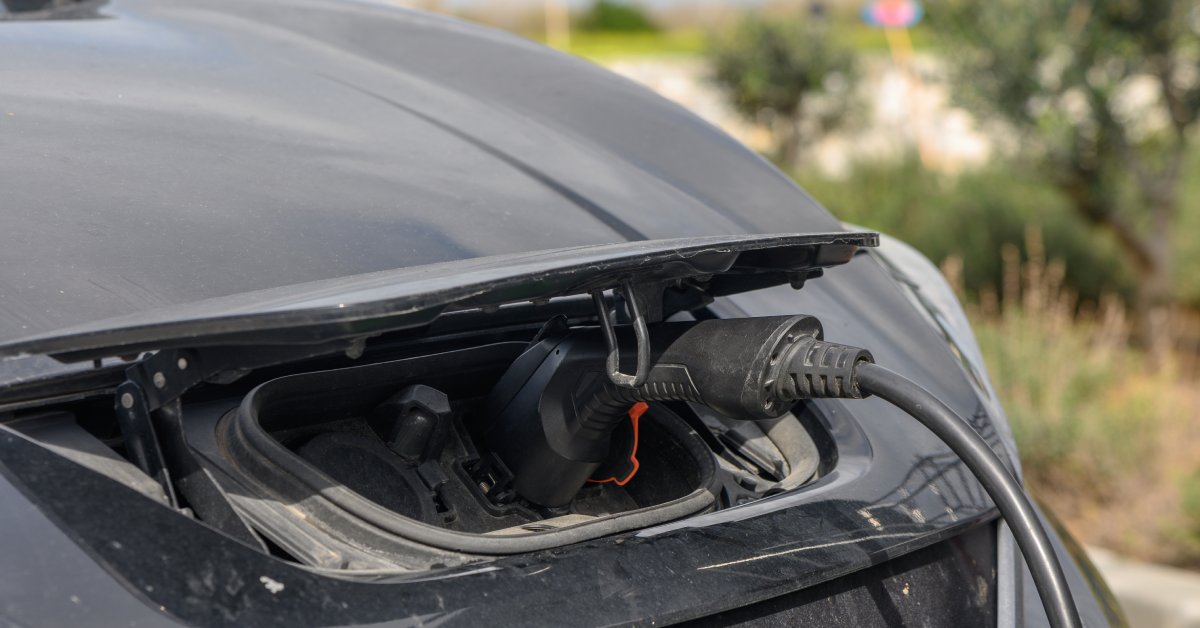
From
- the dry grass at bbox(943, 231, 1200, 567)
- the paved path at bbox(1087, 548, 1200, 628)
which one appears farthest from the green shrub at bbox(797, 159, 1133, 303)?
the paved path at bbox(1087, 548, 1200, 628)

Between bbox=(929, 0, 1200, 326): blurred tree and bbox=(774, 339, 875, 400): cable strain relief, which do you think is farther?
bbox=(929, 0, 1200, 326): blurred tree

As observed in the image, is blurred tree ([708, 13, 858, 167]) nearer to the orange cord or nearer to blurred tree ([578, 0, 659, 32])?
the orange cord

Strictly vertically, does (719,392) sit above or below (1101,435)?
below

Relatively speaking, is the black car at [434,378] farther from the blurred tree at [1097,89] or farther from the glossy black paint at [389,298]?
the blurred tree at [1097,89]

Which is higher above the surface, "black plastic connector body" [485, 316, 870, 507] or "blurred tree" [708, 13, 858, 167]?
"blurred tree" [708, 13, 858, 167]

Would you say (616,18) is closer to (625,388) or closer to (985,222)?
(985,222)

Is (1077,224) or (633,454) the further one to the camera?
(1077,224)

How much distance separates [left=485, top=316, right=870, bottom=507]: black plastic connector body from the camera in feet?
4.27

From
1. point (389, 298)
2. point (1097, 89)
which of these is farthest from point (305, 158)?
point (1097, 89)

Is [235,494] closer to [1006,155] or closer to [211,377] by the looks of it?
[211,377]

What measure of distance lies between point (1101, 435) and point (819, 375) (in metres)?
3.61

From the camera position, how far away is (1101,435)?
4.49m

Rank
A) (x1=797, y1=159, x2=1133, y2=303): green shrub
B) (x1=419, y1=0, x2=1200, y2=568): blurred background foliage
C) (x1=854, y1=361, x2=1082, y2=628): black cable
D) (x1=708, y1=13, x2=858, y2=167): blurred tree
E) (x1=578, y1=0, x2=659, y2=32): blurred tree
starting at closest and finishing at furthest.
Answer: (x1=854, y1=361, x2=1082, y2=628): black cable → (x1=419, y1=0, x2=1200, y2=568): blurred background foliage → (x1=797, y1=159, x2=1133, y2=303): green shrub → (x1=708, y1=13, x2=858, y2=167): blurred tree → (x1=578, y1=0, x2=659, y2=32): blurred tree

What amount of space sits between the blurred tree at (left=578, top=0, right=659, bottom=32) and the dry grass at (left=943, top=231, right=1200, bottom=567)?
3879cm
